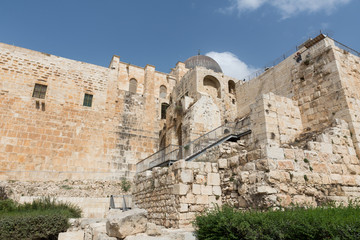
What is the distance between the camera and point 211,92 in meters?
17.8

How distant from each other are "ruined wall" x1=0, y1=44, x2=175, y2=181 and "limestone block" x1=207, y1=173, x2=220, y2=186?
1044 cm

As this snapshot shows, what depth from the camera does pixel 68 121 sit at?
16094mm

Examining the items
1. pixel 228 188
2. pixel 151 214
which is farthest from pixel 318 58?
pixel 151 214

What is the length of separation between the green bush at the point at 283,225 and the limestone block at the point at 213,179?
95.8 inches

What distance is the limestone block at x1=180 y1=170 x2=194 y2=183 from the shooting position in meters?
7.20

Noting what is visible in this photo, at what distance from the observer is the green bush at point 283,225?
321 centimetres

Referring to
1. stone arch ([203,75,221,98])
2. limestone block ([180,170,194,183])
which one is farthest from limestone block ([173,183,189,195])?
stone arch ([203,75,221,98])

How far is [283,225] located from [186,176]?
3777mm

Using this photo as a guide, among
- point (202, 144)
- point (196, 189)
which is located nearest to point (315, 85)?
point (202, 144)

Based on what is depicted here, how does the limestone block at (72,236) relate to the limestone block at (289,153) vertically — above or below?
below

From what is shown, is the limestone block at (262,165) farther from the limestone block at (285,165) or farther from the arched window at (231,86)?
the arched window at (231,86)

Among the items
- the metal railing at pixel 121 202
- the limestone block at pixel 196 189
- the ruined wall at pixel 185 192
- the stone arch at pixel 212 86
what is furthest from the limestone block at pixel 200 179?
the stone arch at pixel 212 86

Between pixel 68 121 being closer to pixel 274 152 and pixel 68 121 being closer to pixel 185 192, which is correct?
pixel 185 192

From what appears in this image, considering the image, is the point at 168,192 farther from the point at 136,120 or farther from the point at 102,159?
the point at 136,120
